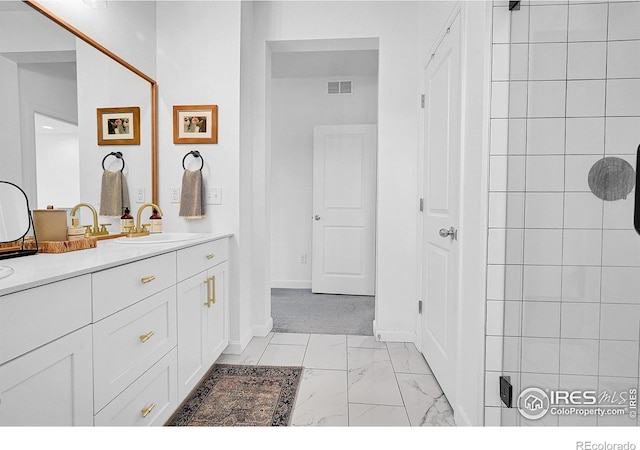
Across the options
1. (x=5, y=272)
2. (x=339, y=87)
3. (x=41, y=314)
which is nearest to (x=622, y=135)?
(x=41, y=314)

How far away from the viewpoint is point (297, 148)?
4.14 meters

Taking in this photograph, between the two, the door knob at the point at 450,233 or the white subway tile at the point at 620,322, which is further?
the door knob at the point at 450,233

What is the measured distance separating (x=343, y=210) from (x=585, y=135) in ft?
9.69

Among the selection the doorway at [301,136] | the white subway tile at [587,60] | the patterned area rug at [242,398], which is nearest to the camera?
the white subway tile at [587,60]

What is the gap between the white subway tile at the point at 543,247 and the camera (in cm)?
113

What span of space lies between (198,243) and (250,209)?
81 centimetres

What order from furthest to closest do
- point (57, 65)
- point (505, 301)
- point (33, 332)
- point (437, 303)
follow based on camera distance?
1. point (437, 303)
2. point (57, 65)
3. point (505, 301)
4. point (33, 332)

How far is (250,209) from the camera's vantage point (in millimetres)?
2514

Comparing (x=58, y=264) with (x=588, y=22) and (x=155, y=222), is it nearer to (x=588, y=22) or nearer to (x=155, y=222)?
(x=155, y=222)

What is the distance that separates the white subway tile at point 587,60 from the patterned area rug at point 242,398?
1.76 metres

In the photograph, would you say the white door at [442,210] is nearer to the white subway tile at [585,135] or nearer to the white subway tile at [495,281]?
the white subway tile at [495,281]

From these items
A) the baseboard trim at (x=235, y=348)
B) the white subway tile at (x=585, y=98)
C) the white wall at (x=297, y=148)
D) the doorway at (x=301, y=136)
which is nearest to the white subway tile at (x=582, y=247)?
the white subway tile at (x=585, y=98)
